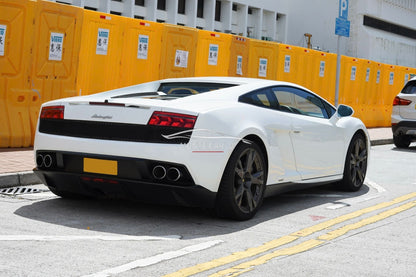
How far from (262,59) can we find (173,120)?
11532mm

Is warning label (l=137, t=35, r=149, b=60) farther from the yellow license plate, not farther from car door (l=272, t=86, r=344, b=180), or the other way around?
the yellow license plate

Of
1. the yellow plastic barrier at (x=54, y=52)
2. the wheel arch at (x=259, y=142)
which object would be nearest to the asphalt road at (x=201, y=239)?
the wheel arch at (x=259, y=142)

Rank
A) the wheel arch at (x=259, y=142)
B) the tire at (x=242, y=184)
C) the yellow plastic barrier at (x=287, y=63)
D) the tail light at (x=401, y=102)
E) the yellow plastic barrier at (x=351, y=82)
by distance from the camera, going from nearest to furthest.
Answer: the tire at (x=242, y=184) → the wheel arch at (x=259, y=142) → the tail light at (x=401, y=102) → the yellow plastic barrier at (x=287, y=63) → the yellow plastic barrier at (x=351, y=82)

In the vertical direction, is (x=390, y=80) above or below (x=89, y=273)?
above

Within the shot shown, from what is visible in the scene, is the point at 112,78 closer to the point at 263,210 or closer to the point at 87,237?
the point at 263,210

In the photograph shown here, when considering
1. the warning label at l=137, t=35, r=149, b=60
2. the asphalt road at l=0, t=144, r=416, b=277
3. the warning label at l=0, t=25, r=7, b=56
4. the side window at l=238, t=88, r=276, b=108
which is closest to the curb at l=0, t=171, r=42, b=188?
the asphalt road at l=0, t=144, r=416, b=277

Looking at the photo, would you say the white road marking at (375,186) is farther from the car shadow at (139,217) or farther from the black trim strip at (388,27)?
the black trim strip at (388,27)

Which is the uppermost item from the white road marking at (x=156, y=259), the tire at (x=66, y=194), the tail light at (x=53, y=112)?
the tail light at (x=53, y=112)

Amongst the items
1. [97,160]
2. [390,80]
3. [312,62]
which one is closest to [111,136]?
[97,160]

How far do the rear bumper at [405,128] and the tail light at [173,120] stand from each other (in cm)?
1054

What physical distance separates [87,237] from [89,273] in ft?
3.45

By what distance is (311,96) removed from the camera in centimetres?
805

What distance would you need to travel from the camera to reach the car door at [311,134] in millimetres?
7223

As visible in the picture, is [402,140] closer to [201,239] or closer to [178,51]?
[178,51]
